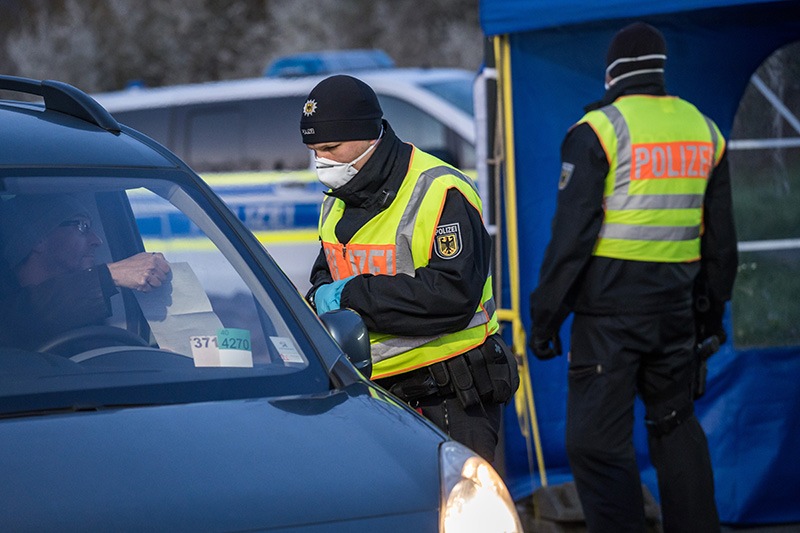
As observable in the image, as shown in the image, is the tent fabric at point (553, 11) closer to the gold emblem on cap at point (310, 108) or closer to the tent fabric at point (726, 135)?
the tent fabric at point (726, 135)

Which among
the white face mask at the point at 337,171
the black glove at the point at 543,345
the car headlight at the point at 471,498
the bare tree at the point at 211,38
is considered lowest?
the black glove at the point at 543,345

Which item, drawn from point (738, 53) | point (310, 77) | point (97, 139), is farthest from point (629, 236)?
point (310, 77)

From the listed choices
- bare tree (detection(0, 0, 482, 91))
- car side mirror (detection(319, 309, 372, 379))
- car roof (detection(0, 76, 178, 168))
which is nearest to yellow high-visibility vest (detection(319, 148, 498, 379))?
car side mirror (detection(319, 309, 372, 379))

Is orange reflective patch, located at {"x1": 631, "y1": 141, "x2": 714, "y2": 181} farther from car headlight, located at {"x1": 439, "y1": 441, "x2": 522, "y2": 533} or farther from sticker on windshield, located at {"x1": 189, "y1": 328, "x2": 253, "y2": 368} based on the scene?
car headlight, located at {"x1": 439, "y1": 441, "x2": 522, "y2": 533}

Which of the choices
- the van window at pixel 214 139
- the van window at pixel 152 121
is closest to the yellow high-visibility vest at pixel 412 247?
the van window at pixel 214 139

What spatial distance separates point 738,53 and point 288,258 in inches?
193

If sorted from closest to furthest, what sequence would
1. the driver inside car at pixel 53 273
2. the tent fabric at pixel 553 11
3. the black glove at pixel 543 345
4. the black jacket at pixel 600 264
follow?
the driver inside car at pixel 53 273, the black jacket at pixel 600 264, the black glove at pixel 543 345, the tent fabric at pixel 553 11

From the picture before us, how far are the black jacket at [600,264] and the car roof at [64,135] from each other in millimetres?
1704

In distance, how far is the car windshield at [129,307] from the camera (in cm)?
276

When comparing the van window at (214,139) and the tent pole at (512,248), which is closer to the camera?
the tent pole at (512,248)

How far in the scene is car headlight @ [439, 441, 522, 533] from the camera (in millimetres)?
2486

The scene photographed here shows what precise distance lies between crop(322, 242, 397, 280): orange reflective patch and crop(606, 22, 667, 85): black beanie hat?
4.58 ft

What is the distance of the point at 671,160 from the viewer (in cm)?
457

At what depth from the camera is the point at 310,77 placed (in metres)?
10.6
